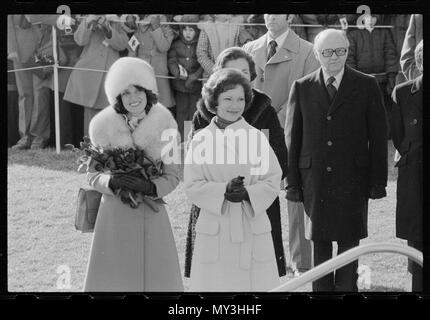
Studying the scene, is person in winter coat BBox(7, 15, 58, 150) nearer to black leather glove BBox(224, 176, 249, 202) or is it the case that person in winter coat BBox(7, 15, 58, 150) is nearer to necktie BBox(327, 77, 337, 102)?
black leather glove BBox(224, 176, 249, 202)

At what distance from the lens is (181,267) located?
5598mm

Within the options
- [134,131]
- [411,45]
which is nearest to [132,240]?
[134,131]

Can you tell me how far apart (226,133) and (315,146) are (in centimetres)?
48

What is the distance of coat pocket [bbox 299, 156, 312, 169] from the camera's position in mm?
5621

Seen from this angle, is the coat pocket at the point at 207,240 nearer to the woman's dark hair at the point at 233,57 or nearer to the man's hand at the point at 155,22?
the woman's dark hair at the point at 233,57

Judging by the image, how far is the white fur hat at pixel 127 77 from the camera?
5.45m

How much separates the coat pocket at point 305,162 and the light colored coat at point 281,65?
0.27 meters

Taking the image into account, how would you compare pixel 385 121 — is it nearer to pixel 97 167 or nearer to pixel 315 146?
pixel 315 146

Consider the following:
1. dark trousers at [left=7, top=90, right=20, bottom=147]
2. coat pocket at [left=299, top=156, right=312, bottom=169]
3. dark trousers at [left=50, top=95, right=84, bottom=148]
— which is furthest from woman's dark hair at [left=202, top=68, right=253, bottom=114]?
dark trousers at [left=7, top=90, right=20, bottom=147]

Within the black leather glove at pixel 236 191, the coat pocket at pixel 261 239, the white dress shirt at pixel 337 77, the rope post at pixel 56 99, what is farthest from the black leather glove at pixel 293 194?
the rope post at pixel 56 99

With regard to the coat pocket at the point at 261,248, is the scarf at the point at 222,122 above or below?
above

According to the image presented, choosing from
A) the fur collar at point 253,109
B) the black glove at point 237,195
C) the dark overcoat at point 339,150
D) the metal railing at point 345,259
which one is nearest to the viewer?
the metal railing at point 345,259

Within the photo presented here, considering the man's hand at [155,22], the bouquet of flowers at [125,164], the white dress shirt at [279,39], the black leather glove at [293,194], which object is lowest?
the black leather glove at [293,194]
